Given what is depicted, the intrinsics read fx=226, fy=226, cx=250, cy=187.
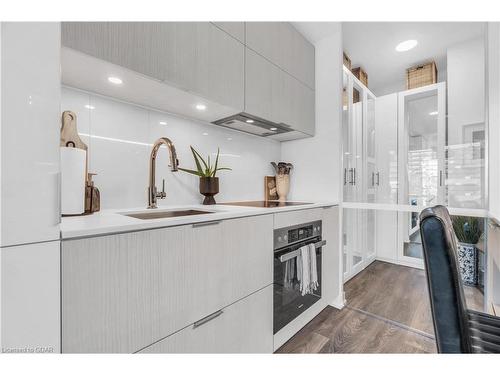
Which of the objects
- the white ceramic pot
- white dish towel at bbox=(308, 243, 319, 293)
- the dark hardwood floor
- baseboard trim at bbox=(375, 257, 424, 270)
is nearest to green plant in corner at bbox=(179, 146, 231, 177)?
the white ceramic pot

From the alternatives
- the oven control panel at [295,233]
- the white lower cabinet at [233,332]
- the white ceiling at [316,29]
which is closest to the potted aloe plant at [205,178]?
the oven control panel at [295,233]

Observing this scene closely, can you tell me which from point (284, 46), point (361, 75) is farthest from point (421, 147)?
point (284, 46)

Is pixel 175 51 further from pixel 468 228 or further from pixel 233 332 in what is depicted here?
pixel 468 228

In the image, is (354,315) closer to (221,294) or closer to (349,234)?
(349,234)

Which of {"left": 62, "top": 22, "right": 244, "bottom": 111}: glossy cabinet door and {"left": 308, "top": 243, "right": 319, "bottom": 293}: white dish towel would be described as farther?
{"left": 308, "top": 243, "right": 319, "bottom": 293}: white dish towel

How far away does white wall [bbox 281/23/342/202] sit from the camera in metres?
2.07

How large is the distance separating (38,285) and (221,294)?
713mm

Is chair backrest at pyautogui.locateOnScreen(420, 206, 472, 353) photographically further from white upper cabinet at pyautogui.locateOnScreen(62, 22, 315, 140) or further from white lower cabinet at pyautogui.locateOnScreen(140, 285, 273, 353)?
white upper cabinet at pyautogui.locateOnScreen(62, 22, 315, 140)

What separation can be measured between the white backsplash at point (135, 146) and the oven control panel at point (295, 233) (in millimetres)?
643

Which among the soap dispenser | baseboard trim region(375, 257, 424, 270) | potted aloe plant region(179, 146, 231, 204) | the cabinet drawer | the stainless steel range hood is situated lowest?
baseboard trim region(375, 257, 424, 270)

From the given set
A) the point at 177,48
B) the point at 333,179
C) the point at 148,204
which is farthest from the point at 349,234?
the point at 177,48

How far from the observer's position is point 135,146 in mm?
1393

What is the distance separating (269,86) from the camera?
168 centimetres

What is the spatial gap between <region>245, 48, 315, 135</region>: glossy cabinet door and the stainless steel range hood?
55 mm
